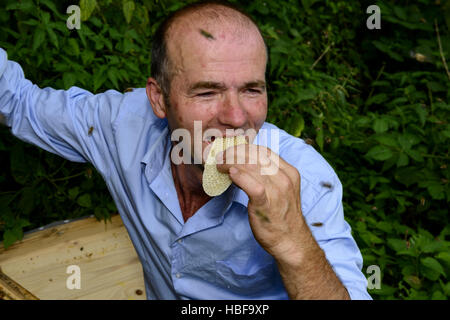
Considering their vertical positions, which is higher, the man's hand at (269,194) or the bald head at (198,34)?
the bald head at (198,34)

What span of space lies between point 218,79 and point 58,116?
0.77 m

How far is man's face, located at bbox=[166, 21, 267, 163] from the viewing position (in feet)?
4.97

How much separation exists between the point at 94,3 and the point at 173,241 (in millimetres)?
1127

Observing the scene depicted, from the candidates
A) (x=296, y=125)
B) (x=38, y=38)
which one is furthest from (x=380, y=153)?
(x=38, y=38)

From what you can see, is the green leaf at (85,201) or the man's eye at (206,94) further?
the green leaf at (85,201)

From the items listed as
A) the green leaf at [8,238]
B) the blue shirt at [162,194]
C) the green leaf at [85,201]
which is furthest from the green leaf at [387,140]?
the green leaf at [8,238]

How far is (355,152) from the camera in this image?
321 cm

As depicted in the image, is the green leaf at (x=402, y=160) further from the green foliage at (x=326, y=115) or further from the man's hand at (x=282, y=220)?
the man's hand at (x=282, y=220)

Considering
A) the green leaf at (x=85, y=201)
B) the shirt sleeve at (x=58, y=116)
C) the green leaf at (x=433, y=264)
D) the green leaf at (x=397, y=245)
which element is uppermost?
the shirt sleeve at (x=58, y=116)

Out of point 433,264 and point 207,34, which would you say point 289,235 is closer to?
point 207,34

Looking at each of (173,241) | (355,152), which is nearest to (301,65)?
(355,152)

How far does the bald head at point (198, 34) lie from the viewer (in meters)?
1.55

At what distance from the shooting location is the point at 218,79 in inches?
59.5
